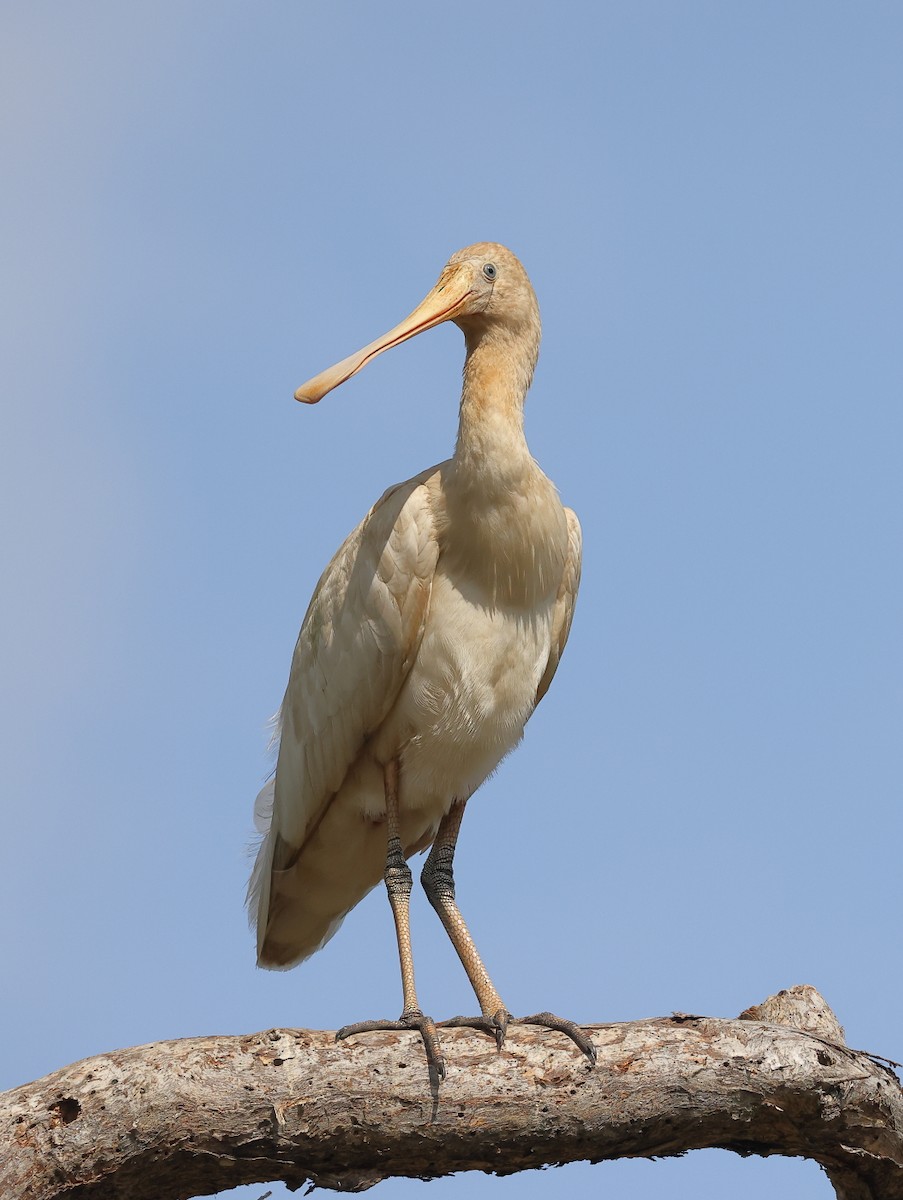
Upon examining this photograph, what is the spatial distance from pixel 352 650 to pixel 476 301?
1.76 m

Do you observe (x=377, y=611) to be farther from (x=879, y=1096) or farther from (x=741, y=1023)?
(x=879, y=1096)

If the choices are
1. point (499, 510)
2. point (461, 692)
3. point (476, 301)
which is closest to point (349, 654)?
point (461, 692)

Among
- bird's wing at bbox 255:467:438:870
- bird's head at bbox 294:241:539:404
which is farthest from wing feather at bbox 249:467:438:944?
bird's head at bbox 294:241:539:404

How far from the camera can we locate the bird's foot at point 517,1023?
6.25 meters

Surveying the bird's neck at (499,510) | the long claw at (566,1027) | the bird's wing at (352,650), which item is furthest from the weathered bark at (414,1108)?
the bird's neck at (499,510)

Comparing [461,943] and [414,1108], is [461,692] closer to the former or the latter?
[461,943]

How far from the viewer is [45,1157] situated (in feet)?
19.4

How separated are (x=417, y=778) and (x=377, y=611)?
799 millimetres

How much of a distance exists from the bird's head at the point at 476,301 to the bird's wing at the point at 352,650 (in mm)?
680

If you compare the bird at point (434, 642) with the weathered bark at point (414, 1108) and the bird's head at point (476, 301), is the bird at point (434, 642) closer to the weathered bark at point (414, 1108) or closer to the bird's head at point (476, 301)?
the bird's head at point (476, 301)

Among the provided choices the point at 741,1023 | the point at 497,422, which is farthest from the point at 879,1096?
the point at 497,422

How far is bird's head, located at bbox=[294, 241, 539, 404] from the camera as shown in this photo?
7949 millimetres

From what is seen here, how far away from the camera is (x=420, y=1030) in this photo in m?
6.37

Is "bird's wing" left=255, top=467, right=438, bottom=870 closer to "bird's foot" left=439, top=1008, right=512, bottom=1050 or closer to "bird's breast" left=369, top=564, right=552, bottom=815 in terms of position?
"bird's breast" left=369, top=564, right=552, bottom=815
